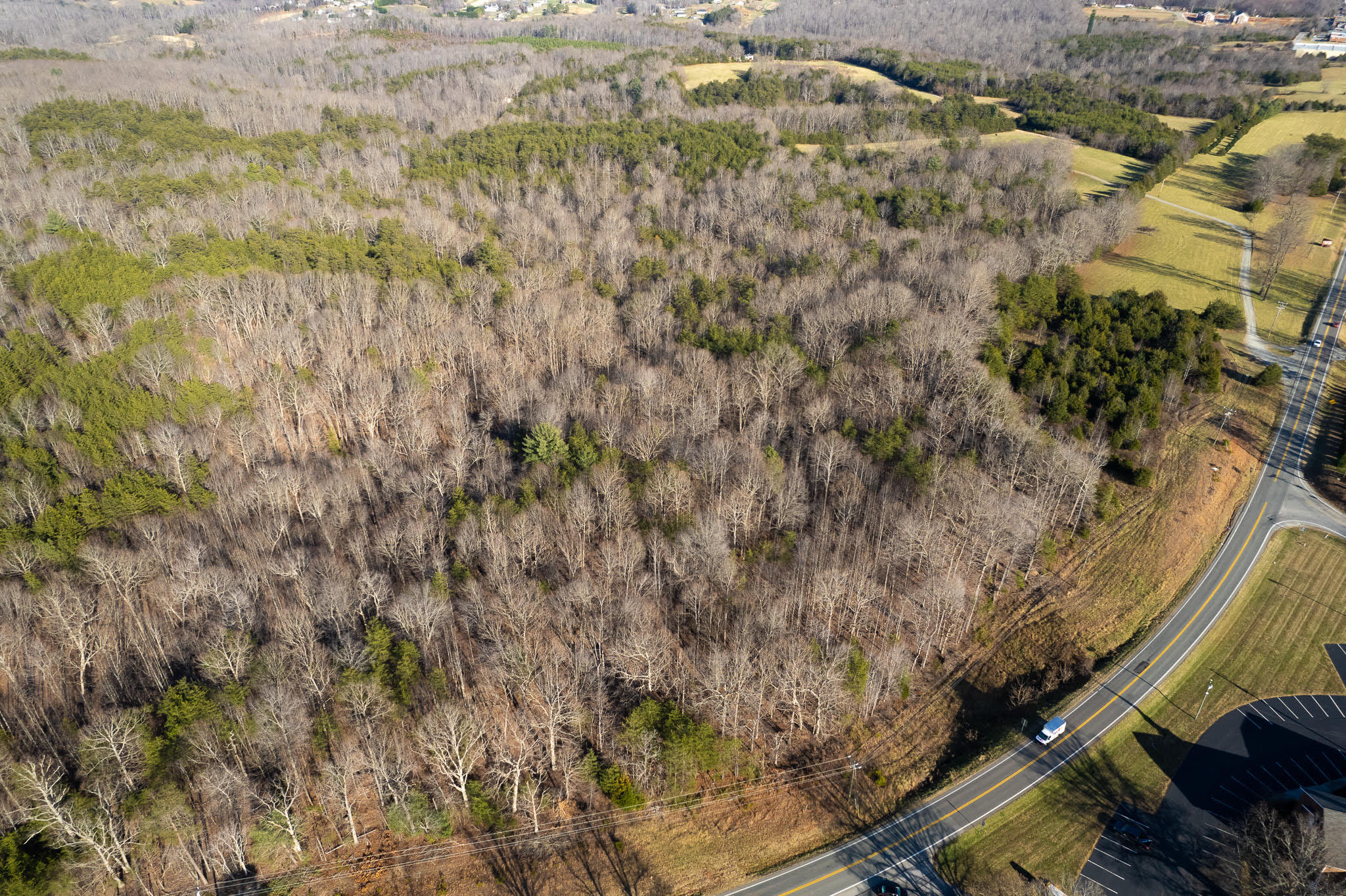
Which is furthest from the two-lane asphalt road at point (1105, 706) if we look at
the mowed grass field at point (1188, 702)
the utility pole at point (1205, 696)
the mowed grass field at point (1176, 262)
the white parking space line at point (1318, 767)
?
the mowed grass field at point (1176, 262)

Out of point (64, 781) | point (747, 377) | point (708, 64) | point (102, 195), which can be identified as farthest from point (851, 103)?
point (64, 781)

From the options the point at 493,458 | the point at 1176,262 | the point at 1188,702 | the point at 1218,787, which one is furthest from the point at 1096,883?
the point at 1176,262

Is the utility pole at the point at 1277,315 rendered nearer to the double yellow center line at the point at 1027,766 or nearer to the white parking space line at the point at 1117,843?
the double yellow center line at the point at 1027,766

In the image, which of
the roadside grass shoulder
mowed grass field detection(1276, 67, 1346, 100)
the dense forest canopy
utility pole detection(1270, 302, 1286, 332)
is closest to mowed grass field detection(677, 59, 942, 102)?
the dense forest canopy

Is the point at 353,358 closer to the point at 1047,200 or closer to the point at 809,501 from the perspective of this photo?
the point at 809,501

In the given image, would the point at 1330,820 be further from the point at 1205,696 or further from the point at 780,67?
the point at 780,67

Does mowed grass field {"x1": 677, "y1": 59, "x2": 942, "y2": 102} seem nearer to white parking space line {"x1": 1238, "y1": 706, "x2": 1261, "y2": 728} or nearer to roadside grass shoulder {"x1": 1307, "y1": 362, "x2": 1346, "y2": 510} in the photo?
roadside grass shoulder {"x1": 1307, "y1": 362, "x2": 1346, "y2": 510}
